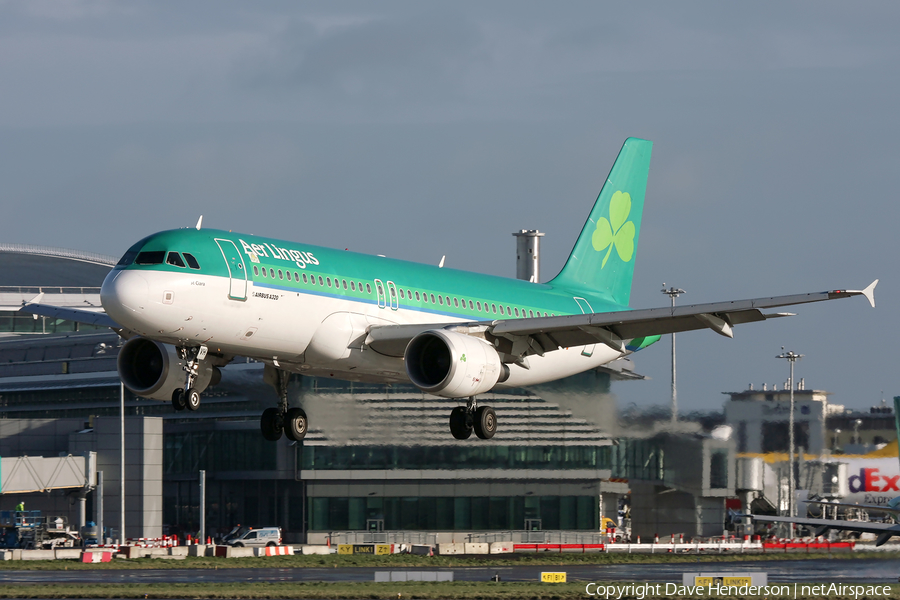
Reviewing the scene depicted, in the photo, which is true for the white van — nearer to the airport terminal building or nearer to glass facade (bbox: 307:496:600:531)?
the airport terminal building

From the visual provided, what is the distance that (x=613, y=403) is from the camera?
57281mm

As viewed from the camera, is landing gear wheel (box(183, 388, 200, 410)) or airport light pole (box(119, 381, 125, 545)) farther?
airport light pole (box(119, 381, 125, 545))

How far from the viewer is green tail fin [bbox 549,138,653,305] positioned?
49.1m

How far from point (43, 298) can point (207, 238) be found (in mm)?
86845

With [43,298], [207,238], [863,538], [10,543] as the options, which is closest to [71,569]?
[10,543]

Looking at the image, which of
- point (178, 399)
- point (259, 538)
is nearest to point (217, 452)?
point (259, 538)

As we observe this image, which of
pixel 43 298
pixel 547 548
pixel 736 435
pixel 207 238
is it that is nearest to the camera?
pixel 207 238

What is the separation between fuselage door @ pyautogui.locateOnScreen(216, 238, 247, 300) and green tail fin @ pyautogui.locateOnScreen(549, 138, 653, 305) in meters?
16.7

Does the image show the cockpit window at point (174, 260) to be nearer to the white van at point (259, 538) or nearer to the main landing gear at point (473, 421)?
the main landing gear at point (473, 421)

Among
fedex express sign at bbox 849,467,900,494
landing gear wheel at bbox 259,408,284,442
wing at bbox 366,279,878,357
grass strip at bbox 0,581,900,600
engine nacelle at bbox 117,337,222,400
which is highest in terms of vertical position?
wing at bbox 366,279,878,357

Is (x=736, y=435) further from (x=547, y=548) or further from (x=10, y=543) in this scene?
(x=10, y=543)

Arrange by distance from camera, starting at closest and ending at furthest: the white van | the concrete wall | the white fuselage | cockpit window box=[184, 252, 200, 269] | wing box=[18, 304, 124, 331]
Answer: the white fuselage
cockpit window box=[184, 252, 200, 269]
wing box=[18, 304, 124, 331]
the concrete wall
the white van

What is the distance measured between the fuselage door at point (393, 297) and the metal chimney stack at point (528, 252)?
5965cm

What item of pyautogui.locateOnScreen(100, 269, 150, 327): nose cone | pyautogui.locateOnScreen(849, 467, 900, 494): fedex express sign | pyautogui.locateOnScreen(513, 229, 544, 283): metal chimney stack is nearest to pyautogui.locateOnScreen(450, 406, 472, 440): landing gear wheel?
pyautogui.locateOnScreen(100, 269, 150, 327): nose cone
